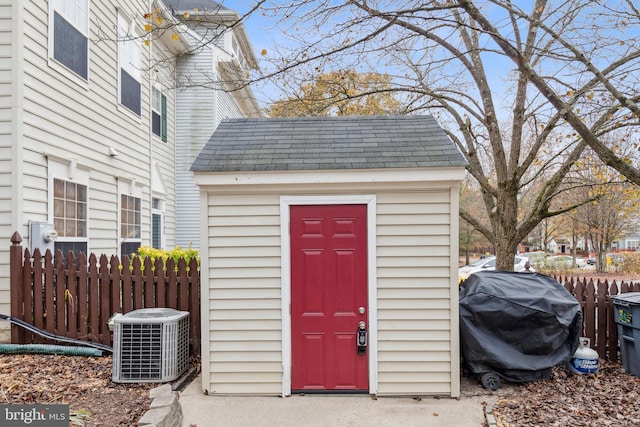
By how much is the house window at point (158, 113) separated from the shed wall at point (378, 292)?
7.75m

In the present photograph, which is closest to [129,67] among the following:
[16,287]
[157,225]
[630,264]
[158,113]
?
[158,113]

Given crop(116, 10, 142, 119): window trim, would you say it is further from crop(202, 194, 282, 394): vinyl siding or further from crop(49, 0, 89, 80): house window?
crop(202, 194, 282, 394): vinyl siding

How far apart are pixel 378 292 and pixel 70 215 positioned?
5.42 m

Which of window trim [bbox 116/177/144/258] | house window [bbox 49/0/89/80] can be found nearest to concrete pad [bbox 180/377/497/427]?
window trim [bbox 116/177/144/258]

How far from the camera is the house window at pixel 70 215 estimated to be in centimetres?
669

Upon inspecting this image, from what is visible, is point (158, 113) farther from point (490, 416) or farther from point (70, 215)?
point (490, 416)

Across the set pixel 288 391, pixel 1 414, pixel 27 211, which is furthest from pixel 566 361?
pixel 27 211

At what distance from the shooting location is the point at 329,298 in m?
4.70

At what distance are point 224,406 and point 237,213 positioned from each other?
2.04 metres

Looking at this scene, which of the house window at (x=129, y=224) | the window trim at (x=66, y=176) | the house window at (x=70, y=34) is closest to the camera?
the window trim at (x=66, y=176)

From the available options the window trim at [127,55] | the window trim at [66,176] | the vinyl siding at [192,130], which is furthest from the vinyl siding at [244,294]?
the vinyl siding at [192,130]

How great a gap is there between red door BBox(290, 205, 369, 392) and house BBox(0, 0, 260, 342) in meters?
2.94

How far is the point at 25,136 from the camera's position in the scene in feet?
19.3

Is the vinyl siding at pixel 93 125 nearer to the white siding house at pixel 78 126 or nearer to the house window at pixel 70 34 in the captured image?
the white siding house at pixel 78 126
